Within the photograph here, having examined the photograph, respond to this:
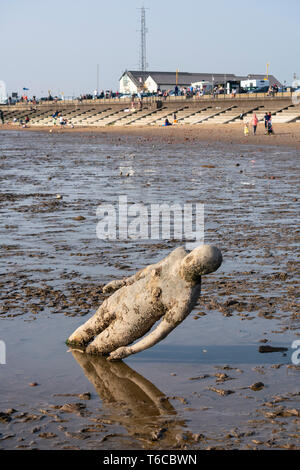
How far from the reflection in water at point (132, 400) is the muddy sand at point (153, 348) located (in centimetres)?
2

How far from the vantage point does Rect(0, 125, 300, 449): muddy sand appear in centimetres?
514

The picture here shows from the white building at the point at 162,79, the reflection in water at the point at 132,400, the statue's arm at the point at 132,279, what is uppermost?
the white building at the point at 162,79

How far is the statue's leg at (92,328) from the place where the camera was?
21.8 ft

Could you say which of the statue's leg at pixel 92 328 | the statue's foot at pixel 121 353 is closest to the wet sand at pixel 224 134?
the statue's leg at pixel 92 328

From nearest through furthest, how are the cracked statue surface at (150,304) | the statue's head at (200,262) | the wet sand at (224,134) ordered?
the statue's head at (200,262) → the cracked statue surface at (150,304) → the wet sand at (224,134)

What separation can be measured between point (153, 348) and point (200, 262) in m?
1.64

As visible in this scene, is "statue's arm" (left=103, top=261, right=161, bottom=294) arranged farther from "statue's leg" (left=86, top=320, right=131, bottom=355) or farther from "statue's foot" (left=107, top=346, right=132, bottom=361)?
"statue's foot" (left=107, top=346, right=132, bottom=361)

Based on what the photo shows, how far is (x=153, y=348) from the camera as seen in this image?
23.3ft

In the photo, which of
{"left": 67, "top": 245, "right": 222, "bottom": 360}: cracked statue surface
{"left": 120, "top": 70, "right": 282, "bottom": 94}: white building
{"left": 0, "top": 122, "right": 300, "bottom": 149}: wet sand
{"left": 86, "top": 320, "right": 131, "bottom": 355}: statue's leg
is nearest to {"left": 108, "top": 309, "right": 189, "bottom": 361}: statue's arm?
{"left": 67, "top": 245, "right": 222, "bottom": 360}: cracked statue surface

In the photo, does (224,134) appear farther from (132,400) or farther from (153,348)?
(132,400)

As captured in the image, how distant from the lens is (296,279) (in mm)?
9297

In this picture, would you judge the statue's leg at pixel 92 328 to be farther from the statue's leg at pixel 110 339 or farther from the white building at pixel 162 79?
the white building at pixel 162 79

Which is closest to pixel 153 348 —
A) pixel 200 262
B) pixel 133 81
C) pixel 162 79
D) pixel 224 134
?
pixel 200 262

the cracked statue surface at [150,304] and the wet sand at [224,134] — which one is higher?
the wet sand at [224,134]
